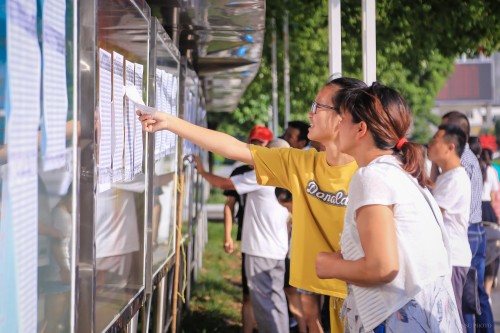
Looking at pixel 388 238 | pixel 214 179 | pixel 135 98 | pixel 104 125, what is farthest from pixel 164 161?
pixel 388 238

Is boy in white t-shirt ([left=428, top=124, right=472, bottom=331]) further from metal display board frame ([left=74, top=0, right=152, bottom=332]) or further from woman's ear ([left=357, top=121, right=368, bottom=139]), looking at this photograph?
metal display board frame ([left=74, top=0, right=152, bottom=332])

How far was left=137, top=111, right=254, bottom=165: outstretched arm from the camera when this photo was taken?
3391mm

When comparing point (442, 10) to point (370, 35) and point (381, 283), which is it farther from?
point (381, 283)

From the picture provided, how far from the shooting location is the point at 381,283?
2588 millimetres

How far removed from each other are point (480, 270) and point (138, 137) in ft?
13.1

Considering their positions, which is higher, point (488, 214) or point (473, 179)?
point (473, 179)

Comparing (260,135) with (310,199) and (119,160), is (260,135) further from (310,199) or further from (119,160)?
(119,160)

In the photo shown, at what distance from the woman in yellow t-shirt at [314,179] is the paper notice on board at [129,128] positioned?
40cm

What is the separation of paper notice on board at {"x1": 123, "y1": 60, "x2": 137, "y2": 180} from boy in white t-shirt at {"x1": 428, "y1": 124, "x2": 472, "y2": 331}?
3091 mm

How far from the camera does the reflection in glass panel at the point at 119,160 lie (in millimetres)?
2840

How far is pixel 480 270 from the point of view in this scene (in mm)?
6785

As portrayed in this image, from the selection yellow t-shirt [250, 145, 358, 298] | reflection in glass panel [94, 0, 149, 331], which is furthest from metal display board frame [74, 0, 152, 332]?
yellow t-shirt [250, 145, 358, 298]

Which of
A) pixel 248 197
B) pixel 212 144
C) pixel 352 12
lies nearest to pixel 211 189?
pixel 352 12

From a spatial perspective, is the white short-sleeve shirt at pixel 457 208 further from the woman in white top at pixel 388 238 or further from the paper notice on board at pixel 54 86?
the paper notice on board at pixel 54 86
